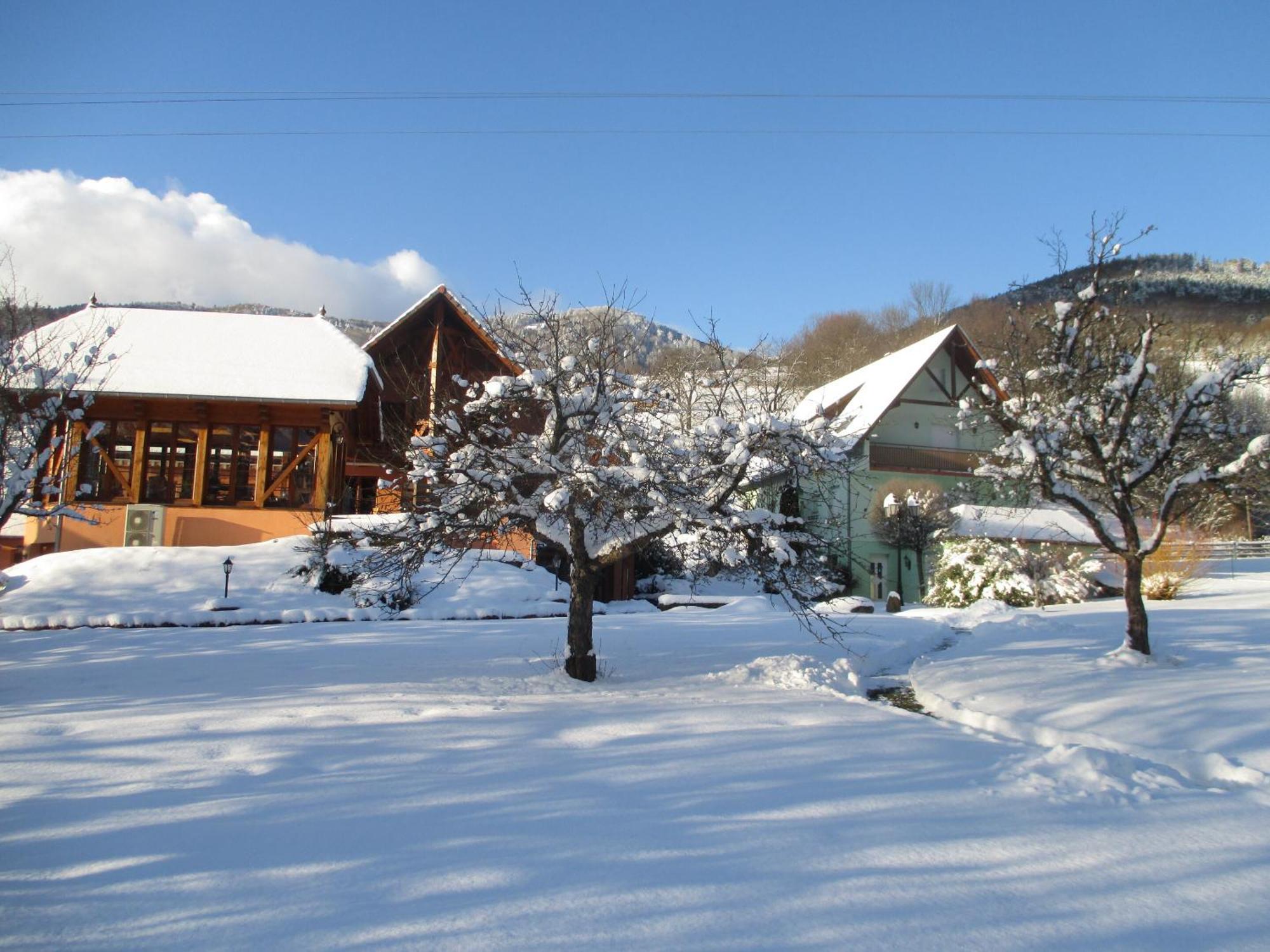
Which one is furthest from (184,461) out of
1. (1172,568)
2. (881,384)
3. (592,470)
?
(1172,568)

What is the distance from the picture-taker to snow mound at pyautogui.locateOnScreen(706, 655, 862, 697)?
9578mm

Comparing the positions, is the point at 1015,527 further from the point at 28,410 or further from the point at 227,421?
the point at 28,410

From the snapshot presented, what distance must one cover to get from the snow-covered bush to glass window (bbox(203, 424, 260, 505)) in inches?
775

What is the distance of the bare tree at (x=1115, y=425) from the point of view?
10969 millimetres

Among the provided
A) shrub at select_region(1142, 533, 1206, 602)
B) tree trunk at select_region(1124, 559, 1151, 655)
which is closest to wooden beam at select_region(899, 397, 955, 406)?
shrub at select_region(1142, 533, 1206, 602)

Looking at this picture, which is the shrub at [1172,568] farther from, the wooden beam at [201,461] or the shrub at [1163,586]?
the wooden beam at [201,461]

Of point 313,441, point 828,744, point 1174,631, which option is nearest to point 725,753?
point 828,744

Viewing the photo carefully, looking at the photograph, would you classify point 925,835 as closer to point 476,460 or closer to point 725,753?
point 725,753

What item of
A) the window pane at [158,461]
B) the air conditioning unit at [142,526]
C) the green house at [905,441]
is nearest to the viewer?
the air conditioning unit at [142,526]

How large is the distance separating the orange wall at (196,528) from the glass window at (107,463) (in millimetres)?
992

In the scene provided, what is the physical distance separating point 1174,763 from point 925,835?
371 cm

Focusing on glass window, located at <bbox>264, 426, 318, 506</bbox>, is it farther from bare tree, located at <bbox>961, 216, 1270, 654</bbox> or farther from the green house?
bare tree, located at <bbox>961, 216, 1270, 654</bbox>

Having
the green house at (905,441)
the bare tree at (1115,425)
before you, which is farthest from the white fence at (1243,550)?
the bare tree at (1115,425)

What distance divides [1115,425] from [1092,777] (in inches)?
286
